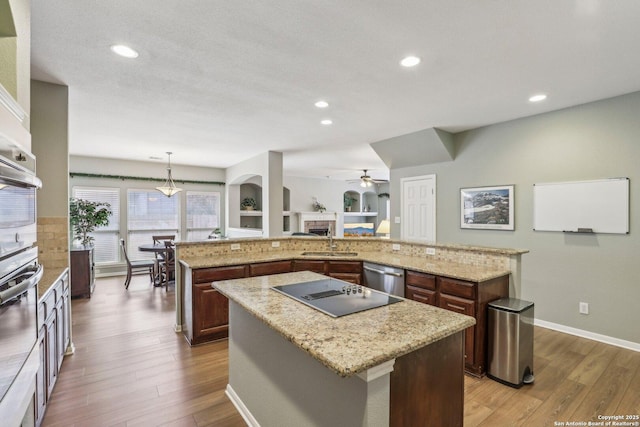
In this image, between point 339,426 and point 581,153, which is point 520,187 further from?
point 339,426

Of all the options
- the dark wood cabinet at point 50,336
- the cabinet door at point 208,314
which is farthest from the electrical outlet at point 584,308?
the dark wood cabinet at point 50,336

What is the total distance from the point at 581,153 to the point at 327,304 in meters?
3.71

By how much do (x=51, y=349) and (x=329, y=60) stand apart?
120 inches

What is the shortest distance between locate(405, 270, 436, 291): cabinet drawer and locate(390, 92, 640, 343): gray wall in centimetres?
195

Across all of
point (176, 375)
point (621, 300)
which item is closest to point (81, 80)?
point (176, 375)

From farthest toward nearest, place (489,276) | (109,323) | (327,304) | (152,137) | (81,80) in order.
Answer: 1. (152,137)
2. (109,323)
3. (81,80)
4. (489,276)
5. (327,304)

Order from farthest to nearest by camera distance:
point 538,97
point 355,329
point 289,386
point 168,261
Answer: point 168,261
point 538,97
point 289,386
point 355,329

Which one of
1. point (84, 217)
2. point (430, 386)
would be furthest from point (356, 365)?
point (84, 217)

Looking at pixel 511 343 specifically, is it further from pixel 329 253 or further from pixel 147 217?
pixel 147 217

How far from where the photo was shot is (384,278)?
10.9 feet

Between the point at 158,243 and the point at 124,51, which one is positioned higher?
the point at 124,51

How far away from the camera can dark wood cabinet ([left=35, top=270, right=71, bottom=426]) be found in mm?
1898

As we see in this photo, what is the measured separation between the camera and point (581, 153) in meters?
3.49

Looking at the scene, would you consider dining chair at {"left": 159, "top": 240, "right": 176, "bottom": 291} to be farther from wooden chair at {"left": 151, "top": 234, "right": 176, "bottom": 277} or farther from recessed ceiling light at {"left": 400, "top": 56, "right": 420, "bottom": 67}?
recessed ceiling light at {"left": 400, "top": 56, "right": 420, "bottom": 67}
